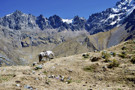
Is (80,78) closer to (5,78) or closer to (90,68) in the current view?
(90,68)

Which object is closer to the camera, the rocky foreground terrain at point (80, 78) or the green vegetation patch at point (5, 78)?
the rocky foreground terrain at point (80, 78)

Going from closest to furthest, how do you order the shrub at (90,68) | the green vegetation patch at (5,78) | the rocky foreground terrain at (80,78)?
1. the rocky foreground terrain at (80,78)
2. the green vegetation patch at (5,78)
3. the shrub at (90,68)

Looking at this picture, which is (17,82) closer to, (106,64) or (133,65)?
(106,64)

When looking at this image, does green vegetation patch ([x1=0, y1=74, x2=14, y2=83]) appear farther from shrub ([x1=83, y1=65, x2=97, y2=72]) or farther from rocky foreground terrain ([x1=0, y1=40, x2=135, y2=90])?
shrub ([x1=83, y1=65, x2=97, y2=72])

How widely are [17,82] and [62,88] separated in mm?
4751

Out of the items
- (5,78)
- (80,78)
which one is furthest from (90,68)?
(5,78)

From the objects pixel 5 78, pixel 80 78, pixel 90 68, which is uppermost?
pixel 90 68

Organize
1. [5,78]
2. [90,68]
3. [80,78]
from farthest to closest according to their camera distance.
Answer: [90,68] → [80,78] → [5,78]

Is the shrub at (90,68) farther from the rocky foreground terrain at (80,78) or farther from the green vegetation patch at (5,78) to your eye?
the green vegetation patch at (5,78)

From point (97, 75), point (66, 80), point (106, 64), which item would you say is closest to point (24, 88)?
point (66, 80)

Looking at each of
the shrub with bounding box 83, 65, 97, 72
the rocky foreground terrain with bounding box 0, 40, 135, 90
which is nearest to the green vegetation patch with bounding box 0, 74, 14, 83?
the rocky foreground terrain with bounding box 0, 40, 135, 90

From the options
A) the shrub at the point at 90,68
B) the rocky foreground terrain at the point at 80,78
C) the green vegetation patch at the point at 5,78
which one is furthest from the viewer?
the shrub at the point at 90,68

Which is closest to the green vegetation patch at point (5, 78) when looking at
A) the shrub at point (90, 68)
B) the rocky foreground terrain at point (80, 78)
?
the rocky foreground terrain at point (80, 78)

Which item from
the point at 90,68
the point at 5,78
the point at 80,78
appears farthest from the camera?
the point at 90,68
